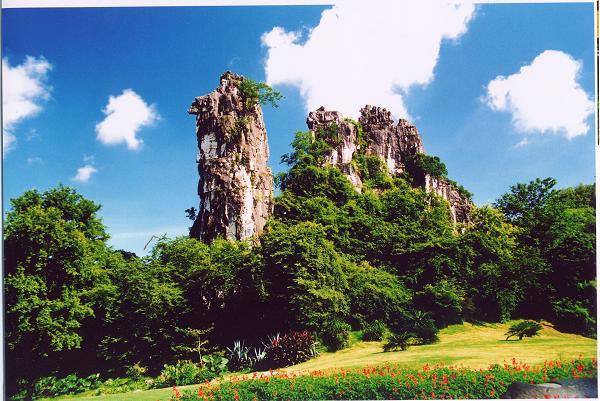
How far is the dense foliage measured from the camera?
11594 mm

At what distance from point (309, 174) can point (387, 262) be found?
7.34 metres

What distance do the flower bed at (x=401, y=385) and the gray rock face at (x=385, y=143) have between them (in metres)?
19.7

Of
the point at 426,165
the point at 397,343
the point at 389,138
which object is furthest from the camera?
the point at 389,138

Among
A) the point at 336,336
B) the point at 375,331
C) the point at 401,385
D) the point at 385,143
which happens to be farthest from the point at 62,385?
the point at 385,143

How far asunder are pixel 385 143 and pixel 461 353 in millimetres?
22692

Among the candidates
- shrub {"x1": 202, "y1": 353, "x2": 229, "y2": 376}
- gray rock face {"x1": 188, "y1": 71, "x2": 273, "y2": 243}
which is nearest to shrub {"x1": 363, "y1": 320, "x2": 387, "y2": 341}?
shrub {"x1": 202, "y1": 353, "x2": 229, "y2": 376}

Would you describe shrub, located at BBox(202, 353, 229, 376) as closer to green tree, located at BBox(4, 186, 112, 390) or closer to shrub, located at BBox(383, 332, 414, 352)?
green tree, located at BBox(4, 186, 112, 390)

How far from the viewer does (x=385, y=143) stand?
3189cm

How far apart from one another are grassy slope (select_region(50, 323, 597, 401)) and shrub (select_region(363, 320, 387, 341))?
1.57 feet

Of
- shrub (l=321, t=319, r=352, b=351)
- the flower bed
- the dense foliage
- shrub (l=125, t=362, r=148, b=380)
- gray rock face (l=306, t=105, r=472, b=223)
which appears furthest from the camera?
gray rock face (l=306, t=105, r=472, b=223)

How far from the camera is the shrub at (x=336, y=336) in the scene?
1332 cm

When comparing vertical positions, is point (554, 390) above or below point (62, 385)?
below

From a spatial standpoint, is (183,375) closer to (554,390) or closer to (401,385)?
(401,385)

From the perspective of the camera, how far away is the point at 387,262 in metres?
18.9
